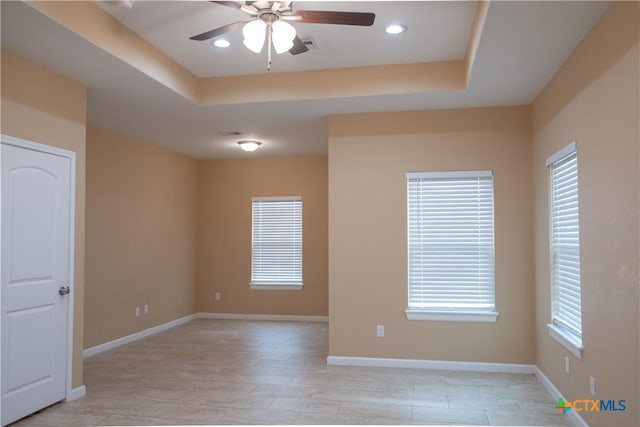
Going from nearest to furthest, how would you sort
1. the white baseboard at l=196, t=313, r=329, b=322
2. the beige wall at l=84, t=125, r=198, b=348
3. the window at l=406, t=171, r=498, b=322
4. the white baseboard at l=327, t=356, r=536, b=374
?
the white baseboard at l=327, t=356, r=536, b=374, the window at l=406, t=171, r=498, b=322, the beige wall at l=84, t=125, r=198, b=348, the white baseboard at l=196, t=313, r=329, b=322

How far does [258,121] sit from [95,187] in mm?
2105

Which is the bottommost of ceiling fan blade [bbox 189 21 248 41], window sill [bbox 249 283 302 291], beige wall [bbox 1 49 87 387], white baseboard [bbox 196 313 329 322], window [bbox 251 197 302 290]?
white baseboard [bbox 196 313 329 322]

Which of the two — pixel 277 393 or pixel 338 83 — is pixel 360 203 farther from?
pixel 277 393

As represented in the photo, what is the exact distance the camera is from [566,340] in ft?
12.1

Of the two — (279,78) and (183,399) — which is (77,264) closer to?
(183,399)

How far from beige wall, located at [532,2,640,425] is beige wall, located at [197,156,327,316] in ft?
15.1

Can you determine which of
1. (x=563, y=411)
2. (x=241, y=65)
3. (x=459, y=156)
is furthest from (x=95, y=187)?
(x=563, y=411)

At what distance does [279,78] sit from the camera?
4.73 meters

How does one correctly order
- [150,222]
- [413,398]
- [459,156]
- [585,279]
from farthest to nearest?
[150,222], [459,156], [413,398], [585,279]

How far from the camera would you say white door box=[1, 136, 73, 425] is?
352 cm

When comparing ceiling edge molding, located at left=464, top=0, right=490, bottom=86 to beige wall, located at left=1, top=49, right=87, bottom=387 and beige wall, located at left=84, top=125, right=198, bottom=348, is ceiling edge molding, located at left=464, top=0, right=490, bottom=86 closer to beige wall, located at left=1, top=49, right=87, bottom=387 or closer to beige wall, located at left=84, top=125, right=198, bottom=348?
beige wall, located at left=1, top=49, right=87, bottom=387

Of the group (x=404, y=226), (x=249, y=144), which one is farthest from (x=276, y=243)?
(x=404, y=226)

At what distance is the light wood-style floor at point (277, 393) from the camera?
145 inches

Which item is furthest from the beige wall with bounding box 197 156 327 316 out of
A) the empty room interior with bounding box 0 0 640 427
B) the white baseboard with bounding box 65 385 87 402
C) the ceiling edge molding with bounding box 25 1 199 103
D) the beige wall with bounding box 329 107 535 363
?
the white baseboard with bounding box 65 385 87 402
